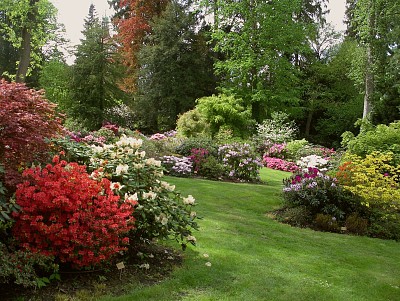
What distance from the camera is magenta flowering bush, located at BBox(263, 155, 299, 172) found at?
15.5 metres

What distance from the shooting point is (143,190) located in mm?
4070

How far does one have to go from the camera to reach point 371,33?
1930 centimetres

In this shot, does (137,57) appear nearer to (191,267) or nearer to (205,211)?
(205,211)

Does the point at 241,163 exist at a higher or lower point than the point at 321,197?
higher

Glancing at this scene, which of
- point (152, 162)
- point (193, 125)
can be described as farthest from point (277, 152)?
point (152, 162)

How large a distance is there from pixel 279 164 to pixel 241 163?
17.7 ft

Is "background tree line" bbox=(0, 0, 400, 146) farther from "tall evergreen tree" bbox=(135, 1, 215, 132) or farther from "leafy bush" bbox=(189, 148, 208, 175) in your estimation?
"leafy bush" bbox=(189, 148, 208, 175)

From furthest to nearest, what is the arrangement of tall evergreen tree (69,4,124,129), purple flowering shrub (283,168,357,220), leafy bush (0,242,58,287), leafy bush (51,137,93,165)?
tall evergreen tree (69,4,124,129) < purple flowering shrub (283,168,357,220) < leafy bush (51,137,93,165) < leafy bush (0,242,58,287)

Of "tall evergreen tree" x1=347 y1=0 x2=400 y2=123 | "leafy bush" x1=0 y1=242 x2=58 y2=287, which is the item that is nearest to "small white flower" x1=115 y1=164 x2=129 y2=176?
"leafy bush" x1=0 y1=242 x2=58 y2=287

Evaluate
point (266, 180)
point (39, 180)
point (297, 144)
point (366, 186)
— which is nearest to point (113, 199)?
point (39, 180)

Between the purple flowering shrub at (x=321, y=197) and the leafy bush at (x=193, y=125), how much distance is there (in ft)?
28.5

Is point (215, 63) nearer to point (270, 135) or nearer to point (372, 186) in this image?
point (270, 135)

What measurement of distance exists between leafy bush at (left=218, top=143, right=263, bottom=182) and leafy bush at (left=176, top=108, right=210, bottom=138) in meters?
4.54

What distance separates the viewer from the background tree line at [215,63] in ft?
54.4
